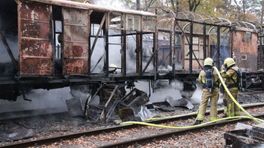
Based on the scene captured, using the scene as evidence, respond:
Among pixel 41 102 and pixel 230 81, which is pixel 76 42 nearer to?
pixel 41 102

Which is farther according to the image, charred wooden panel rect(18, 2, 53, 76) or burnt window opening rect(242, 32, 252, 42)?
burnt window opening rect(242, 32, 252, 42)

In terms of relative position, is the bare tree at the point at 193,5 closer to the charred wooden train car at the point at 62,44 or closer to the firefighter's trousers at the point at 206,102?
the charred wooden train car at the point at 62,44

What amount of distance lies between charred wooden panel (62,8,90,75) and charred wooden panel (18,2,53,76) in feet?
2.01

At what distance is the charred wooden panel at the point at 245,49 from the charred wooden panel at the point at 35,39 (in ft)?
39.4

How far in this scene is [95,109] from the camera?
11.9m

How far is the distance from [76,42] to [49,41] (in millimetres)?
989

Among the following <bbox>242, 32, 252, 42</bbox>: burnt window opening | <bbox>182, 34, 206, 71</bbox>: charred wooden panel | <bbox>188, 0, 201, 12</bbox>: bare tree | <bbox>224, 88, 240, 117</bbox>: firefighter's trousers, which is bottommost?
<bbox>224, 88, 240, 117</bbox>: firefighter's trousers

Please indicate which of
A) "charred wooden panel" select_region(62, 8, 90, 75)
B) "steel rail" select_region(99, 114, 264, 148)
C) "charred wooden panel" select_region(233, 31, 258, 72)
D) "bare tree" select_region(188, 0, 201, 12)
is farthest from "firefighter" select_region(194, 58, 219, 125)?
"bare tree" select_region(188, 0, 201, 12)

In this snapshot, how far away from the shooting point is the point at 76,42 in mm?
11555

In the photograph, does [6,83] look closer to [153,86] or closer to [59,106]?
[59,106]

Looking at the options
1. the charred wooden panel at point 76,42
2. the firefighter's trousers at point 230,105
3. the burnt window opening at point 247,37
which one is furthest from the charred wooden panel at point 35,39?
the burnt window opening at point 247,37

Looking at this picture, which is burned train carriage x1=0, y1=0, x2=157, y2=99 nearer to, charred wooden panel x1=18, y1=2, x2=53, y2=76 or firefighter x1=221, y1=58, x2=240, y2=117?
charred wooden panel x1=18, y1=2, x2=53, y2=76

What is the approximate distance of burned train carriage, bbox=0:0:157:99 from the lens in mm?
10227

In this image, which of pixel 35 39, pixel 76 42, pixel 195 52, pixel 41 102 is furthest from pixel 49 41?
pixel 195 52
